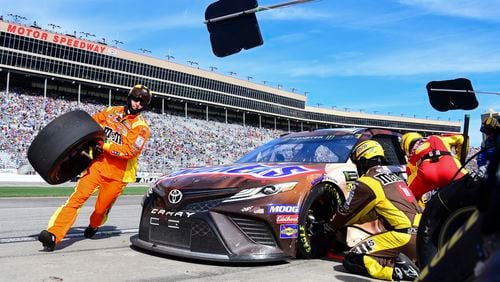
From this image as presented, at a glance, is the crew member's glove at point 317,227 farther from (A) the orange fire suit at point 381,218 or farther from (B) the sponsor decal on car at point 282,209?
(B) the sponsor decal on car at point 282,209

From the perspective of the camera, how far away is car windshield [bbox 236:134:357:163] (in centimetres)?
569

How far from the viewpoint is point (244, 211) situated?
4.37 metres

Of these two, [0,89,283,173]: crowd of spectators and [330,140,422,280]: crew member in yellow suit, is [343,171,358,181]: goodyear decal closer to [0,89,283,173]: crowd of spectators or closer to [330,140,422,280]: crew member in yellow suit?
[330,140,422,280]: crew member in yellow suit

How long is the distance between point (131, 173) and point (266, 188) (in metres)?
1.91

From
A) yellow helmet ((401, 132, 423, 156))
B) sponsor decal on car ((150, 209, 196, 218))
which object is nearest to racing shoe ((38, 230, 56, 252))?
sponsor decal on car ((150, 209, 196, 218))

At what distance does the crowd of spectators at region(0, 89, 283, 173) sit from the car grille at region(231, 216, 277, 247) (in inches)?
1226

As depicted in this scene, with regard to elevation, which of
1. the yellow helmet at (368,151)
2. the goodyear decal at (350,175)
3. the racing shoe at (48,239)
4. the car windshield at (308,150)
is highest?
the car windshield at (308,150)

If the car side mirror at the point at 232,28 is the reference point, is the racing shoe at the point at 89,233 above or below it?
below

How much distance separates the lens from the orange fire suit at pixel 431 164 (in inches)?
200

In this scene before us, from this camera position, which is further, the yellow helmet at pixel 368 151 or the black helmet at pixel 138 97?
the black helmet at pixel 138 97

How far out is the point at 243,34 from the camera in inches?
174

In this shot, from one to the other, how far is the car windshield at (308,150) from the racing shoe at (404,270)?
1.60 metres

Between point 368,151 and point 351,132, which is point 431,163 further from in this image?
point 351,132

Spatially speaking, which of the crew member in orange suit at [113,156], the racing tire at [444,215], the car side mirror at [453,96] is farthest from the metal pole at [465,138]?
the crew member in orange suit at [113,156]
